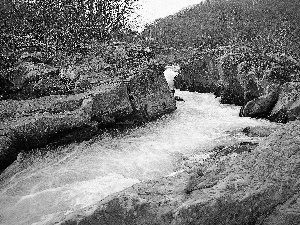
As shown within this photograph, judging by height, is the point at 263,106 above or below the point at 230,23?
below

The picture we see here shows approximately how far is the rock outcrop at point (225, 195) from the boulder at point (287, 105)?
7.13m

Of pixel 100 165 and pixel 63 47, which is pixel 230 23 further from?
pixel 100 165

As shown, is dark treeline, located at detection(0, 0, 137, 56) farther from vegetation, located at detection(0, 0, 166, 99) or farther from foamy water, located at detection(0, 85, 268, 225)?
foamy water, located at detection(0, 85, 268, 225)

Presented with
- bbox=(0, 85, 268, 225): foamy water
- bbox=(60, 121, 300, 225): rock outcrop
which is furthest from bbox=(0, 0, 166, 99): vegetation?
bbox=(60, 121, 300, 225): rock outcrop

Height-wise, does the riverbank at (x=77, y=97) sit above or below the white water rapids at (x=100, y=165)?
above

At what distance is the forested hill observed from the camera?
43.8 m

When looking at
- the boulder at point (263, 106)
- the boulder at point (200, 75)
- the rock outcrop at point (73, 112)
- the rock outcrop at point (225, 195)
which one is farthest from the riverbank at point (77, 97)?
the boulder at point (200, 75)

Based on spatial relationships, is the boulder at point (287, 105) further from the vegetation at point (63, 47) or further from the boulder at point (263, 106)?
the vegetation at point (63, 47)

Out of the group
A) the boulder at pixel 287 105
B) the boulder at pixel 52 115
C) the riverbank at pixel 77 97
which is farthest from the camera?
the boulder at pixel 287 105

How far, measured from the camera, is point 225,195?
3.01m

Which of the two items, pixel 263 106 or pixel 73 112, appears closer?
pixel 73 112

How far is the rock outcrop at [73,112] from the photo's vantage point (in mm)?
8087

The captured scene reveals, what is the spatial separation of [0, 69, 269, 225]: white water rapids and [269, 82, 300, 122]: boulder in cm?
56

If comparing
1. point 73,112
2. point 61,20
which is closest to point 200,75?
point 61,20
